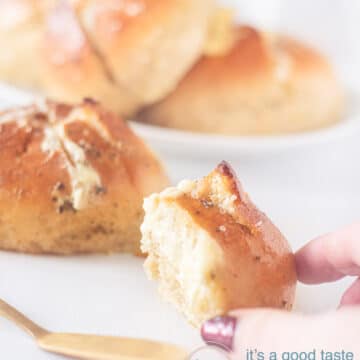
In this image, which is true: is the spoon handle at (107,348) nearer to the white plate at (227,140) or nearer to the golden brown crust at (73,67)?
the white plate at (227,140)

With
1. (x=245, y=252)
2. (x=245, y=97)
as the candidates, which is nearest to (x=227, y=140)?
(x=245, y=97)

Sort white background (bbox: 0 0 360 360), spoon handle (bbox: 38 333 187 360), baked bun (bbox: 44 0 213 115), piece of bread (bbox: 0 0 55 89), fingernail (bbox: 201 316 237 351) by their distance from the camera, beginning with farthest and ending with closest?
1. piece of bread (bbox: 0 0 55 89)
2. baked bun (bbox: 44 0 213 115)
3. white background (bbox: 0 0 360 360)
4. spoon handle (bbox: 38 333 187 360)
5. fingernail (bbox: 201 316 237 351)

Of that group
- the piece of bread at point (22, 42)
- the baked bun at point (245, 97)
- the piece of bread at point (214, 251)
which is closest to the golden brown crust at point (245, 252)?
the piece of bread at point (214, 251)

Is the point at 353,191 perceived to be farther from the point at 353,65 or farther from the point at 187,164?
the point at 353,65

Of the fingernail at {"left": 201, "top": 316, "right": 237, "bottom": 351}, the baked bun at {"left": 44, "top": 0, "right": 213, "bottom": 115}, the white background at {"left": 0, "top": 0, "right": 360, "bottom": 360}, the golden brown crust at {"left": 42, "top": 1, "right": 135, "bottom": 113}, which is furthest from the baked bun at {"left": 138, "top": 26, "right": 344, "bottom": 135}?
the fingernail at {"left": 201, "top": 316, "right": 237, "bottom": 351}

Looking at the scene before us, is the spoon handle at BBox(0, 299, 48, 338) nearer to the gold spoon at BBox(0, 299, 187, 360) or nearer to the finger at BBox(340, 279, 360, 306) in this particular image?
the gold spoon at BBox(0, 299, 187, 360)

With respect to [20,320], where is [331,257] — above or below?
above

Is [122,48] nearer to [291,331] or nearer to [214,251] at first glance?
[214,251]
